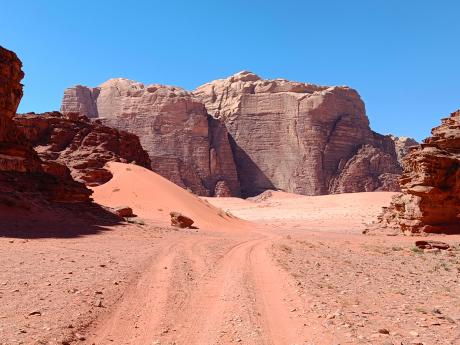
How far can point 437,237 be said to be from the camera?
19.5 metres

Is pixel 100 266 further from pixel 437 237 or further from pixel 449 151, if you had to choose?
pixel 449 151

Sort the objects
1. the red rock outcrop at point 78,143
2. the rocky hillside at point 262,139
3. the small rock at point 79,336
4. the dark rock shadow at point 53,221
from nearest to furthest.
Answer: the small rock at point 79,336, the dark rock shadow at point 53,221, the red rock outcrop at point 78,143, the rocky hillside at point 262,139

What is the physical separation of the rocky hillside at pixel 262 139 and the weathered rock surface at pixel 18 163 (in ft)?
150

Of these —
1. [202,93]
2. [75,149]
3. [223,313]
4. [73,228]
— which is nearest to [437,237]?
[73,228]

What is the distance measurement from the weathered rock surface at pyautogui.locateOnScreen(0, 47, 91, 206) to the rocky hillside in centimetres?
4584

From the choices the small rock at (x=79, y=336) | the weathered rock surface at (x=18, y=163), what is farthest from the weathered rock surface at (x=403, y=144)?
the small rock at (x=79, y=336)

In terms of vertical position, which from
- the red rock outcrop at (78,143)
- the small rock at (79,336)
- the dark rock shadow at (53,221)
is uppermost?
the red rock outcrop at (78,143)

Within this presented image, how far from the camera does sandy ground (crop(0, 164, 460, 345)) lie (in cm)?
480

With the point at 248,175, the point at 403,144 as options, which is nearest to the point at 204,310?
the point at 248,175

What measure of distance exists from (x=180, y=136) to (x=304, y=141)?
20.5 meters

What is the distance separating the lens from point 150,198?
3108cm

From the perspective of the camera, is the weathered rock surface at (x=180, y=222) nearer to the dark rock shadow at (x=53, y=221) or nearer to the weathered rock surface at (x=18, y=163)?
the dark rock shadow at (x=53, y=221)

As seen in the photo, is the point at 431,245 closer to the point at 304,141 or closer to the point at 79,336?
the point at 79,336

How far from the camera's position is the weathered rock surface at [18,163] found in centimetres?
1761
